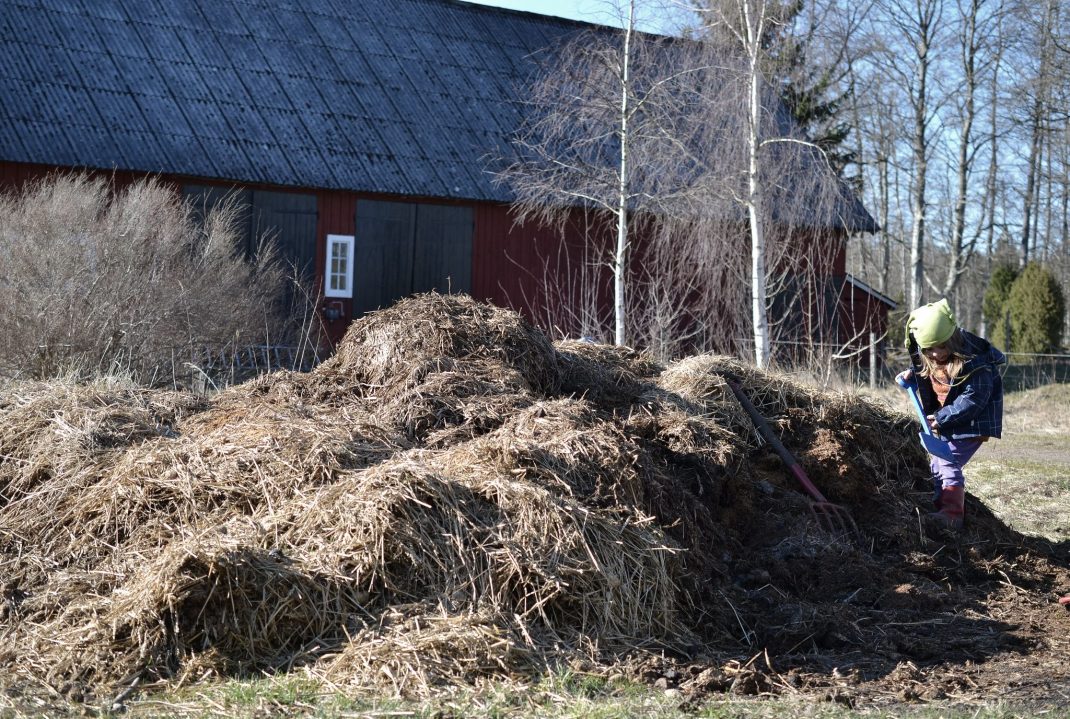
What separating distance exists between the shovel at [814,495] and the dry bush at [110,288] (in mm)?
5459

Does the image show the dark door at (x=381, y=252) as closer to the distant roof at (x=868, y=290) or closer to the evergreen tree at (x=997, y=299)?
the distant roof at (x=868, y=290)

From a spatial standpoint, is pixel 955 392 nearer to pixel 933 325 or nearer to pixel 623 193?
pixel 933 325

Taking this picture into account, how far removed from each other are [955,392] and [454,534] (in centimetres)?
380

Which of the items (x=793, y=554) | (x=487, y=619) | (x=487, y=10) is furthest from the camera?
(x=487, y=10)

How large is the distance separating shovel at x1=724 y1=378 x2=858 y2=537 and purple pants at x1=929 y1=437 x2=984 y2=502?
78 cm

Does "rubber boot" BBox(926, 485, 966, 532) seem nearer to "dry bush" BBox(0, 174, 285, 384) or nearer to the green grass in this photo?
the green grass

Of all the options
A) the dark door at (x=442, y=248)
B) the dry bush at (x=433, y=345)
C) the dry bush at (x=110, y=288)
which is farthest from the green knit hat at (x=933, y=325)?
the dark door at (x=442, y=248)

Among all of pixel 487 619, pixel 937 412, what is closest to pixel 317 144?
pixel 937 412

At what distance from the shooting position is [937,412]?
7234 mm

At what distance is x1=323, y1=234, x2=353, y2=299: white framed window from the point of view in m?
20.0

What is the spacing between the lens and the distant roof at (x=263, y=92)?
1827 centimetres

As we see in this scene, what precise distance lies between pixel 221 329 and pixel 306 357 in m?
2.47

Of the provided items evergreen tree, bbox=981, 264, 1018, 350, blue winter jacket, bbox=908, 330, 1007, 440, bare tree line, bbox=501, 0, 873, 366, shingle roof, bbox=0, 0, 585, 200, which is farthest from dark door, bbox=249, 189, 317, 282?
evergreen tree, bbox=981, 264, 1018, 350

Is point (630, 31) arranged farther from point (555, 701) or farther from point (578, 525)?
point (555, 701)
